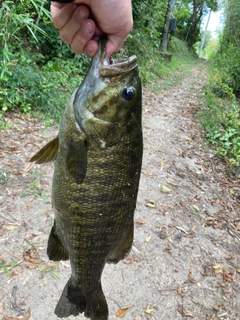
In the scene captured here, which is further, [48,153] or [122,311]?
[122,311]

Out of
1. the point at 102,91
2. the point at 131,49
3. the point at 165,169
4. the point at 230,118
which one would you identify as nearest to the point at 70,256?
the point at 102,91

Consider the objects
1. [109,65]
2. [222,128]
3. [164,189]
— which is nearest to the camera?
[109,65]

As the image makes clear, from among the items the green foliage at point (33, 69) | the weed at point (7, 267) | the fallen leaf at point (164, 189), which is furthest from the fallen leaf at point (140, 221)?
the green foliage at point (33, 69)

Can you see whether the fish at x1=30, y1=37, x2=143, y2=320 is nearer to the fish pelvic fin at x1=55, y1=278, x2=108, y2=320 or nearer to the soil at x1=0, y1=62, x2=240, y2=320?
the fish pelvic fin at x1=55, y1=278, x2=108, y2=320

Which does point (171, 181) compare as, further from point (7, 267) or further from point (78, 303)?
point (78, 303)

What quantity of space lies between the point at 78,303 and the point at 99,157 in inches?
39.0

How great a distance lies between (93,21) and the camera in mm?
1736

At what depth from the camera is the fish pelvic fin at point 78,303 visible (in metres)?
2.00

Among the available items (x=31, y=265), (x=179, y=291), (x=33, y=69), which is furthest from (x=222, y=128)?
(x=31, y=265)

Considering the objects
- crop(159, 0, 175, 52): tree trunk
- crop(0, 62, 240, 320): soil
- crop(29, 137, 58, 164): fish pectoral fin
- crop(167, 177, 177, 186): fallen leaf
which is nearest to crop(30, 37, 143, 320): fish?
crop(29, 137, 58, 164): fish pectoral fin

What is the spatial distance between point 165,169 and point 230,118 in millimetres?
4953

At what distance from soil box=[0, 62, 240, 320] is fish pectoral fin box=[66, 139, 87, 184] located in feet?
7.02

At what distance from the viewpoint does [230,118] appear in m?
10.3

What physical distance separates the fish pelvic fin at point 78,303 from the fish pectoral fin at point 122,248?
0.24m
